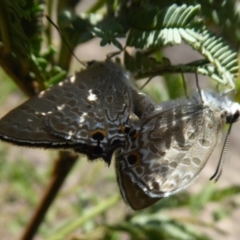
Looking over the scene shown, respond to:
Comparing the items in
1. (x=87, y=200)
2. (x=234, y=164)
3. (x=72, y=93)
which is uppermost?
(x=72, y=93)

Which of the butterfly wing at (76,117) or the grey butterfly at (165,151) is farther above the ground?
the butterfly wing at (76,117)

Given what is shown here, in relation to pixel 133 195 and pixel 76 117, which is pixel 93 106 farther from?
pixel 133 195

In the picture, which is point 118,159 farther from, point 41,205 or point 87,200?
point 87,200

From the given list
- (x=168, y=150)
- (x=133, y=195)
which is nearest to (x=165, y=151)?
(x=168, y=150)

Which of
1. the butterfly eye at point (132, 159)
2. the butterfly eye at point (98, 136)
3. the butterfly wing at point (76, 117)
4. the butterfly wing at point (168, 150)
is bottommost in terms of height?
the butterfly wing at point (168, 150)

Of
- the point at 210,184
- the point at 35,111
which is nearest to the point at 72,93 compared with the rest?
the point at 35,111
